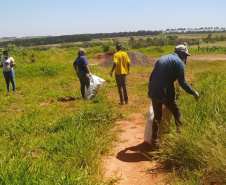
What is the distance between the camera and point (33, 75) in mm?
12250

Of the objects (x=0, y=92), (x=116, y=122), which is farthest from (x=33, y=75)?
(x=116, y=122)

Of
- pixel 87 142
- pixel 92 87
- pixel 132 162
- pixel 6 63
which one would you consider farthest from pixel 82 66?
pixel 132 162

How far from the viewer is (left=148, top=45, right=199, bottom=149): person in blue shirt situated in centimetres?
347

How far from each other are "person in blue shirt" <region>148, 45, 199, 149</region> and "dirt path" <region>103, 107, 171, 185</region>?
1.69 feet

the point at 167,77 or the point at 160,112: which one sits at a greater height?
the point at 167,77

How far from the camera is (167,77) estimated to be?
3.54 meters

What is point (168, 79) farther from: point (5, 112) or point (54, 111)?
point (5, 112)

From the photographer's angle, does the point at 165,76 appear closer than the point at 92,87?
Yes

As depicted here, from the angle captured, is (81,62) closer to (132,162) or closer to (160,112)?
(160,112)

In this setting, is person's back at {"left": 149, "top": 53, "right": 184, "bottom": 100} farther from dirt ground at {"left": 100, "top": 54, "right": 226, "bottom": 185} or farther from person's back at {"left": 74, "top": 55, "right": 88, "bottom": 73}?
person's back at {"left": 74, "top": 55, "right": 88, "bottom": 73}

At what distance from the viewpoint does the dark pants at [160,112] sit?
12.0 feet

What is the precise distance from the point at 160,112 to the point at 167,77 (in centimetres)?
63

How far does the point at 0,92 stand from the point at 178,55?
749 cm

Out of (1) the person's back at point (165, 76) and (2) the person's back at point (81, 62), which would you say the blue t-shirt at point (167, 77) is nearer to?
(1) the person's back at point (165, 76)
